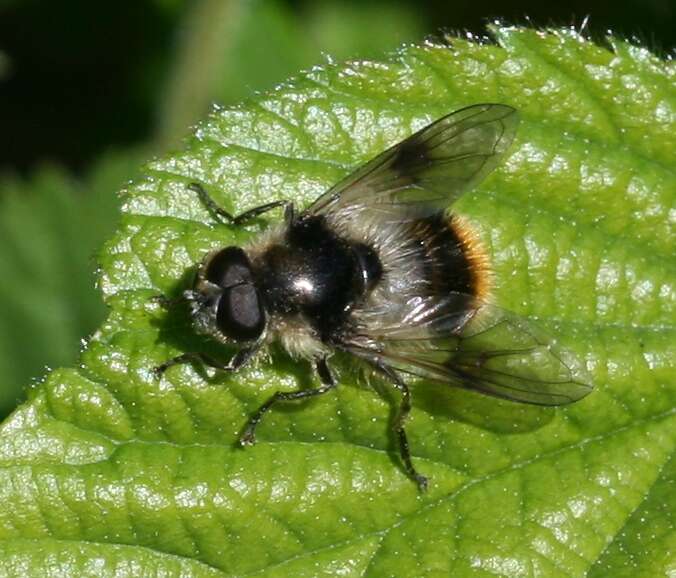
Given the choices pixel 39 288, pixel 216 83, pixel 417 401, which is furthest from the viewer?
pixel 216 83

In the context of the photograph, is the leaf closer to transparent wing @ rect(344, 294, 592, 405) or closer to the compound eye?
the compound eye

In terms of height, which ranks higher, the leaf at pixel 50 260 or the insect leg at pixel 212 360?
the leaf at pixel 50 260

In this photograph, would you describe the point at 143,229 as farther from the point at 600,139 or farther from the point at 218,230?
the point at 600,139

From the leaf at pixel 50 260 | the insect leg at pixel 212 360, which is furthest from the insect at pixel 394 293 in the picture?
the leaf at pixel 50 260

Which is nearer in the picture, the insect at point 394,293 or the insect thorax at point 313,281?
the insect at point 394,293

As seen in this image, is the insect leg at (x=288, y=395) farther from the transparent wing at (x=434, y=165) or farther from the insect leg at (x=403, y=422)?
the transparent wing at (x=434, y=165)

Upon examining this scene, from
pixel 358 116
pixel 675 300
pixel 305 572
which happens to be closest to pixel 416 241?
pixel 358 116

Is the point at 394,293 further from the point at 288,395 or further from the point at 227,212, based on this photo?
the point at 227,212

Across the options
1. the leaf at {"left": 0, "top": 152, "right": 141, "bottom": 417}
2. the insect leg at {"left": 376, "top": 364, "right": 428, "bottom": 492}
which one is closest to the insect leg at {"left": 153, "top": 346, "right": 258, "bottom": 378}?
the insect leg at {"left": 376, "top": 364, "right": 428, "bottom": 492}
